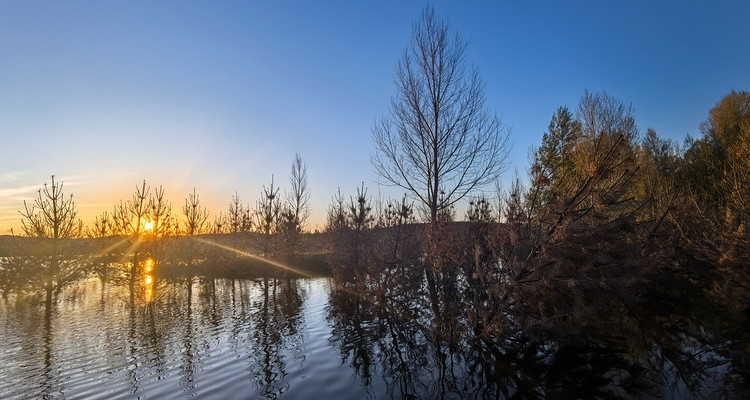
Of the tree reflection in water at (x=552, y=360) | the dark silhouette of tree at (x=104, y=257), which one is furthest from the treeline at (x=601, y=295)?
the dark silhouette of tree at (x=104, y=257)

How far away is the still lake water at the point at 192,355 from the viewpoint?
560cm

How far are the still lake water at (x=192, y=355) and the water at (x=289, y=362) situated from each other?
3 cm

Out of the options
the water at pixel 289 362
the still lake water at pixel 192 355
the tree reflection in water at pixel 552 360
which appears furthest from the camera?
the still lake water at pixel 192 355

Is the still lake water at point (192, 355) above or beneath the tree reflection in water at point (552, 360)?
above

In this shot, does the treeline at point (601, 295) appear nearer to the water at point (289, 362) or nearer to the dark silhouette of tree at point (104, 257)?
the water at point (289, 362)

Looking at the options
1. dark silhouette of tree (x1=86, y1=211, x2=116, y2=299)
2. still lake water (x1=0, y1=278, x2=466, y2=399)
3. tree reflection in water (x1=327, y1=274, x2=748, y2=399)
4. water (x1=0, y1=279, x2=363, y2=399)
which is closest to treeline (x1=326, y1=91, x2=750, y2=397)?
tree reflection in water (x1=327, y1=274, x2=748, y2=399)

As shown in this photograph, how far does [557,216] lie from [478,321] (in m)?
2.64

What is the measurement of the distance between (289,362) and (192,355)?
2282 millimetres

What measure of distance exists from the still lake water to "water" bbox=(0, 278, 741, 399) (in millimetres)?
27

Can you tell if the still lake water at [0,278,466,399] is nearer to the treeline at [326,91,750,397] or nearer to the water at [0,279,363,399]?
the water at [0,279,363,399]

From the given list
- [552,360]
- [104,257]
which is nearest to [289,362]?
[552,360]

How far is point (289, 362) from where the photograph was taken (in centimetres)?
686

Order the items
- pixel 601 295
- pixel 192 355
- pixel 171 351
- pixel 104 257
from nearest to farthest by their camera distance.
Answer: pixel 601 295 < pixel 192 355 < pixel 171 351 < pixel 104 257

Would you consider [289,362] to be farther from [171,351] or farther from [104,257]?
[104,257]
